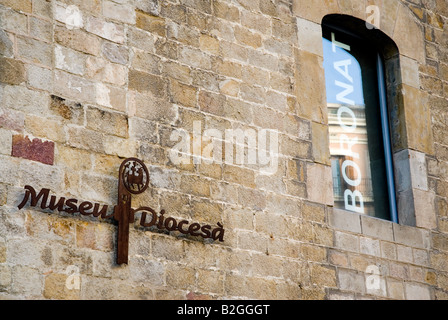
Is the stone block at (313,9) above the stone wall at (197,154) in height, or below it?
above

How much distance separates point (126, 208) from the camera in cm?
569

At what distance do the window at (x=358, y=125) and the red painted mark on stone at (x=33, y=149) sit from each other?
273 cm

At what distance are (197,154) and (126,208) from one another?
81 centimetres

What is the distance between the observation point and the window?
7441 mm

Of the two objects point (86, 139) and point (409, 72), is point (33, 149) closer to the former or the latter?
point (86, 139)

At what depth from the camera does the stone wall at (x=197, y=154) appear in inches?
215

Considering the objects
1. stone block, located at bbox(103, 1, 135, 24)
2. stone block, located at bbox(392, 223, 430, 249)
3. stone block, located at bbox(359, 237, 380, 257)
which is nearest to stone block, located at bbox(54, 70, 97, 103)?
stone block, located at bbox(103, 1, 135, 24)

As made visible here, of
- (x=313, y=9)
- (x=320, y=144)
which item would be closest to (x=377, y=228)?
(x=320, y=144)

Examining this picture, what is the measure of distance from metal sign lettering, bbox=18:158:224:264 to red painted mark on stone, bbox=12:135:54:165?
0.22m

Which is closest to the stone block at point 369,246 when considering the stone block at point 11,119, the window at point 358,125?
the window at point 358,125

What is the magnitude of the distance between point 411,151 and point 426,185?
0.33m

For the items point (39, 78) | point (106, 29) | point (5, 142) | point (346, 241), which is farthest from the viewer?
point (346, 241)

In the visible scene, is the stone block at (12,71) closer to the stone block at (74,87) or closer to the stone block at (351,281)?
the stone block at (74,87)

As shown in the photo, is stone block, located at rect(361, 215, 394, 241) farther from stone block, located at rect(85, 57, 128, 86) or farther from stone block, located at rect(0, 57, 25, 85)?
stone block, located at rect(0, 57, 25, 85)
